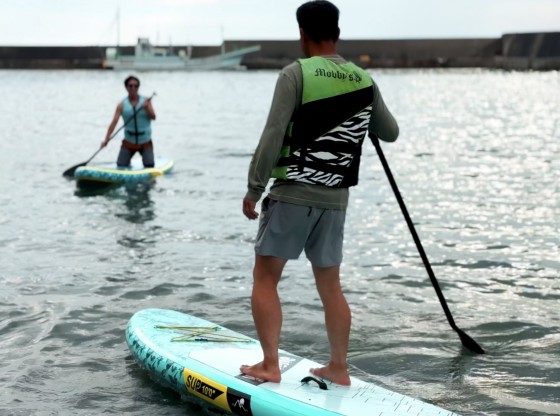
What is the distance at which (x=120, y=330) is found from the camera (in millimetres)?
7547

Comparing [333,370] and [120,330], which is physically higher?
[333,370]

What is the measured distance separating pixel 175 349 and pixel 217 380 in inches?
26.2

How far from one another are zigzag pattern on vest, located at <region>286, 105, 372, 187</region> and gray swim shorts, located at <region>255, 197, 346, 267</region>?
0.16 meters

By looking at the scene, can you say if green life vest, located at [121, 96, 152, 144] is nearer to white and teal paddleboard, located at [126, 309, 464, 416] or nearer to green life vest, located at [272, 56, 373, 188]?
white and teal paddleboard, located at [126, 309, 464, 416]

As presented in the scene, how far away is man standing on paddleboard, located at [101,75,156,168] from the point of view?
1541 centimetres

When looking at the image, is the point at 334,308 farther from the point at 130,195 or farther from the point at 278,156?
the point at 130,195

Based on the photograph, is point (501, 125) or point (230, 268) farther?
point (501, 125)

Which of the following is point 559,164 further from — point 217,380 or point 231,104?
point 231,104

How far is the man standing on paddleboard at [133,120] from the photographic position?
1541 centimetres

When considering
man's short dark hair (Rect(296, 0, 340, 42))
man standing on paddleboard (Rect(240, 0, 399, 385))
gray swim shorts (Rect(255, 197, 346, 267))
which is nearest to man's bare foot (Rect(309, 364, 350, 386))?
man standing on paddleboard (Rect(240, 0, 399, 385))

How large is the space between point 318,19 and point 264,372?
1991 mm

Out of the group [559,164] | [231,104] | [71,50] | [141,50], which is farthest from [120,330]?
[71,50]

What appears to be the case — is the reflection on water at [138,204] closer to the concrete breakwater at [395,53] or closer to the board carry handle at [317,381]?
the board carry handle at [317,381]

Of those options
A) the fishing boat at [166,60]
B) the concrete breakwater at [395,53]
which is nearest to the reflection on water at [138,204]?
the concrete breakwater at [395,53]
